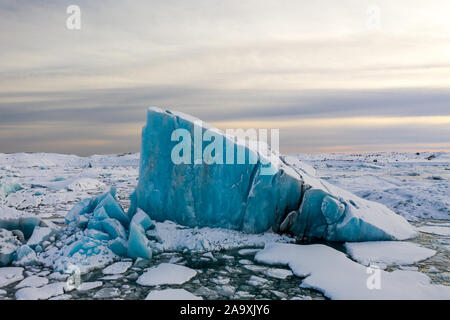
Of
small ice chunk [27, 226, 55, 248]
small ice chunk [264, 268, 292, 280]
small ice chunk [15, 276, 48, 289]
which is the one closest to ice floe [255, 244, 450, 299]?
small ice chunk [264, 268, 292, 280]

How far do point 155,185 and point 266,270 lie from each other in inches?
119

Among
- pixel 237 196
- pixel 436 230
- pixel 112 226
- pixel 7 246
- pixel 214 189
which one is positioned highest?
pixel 214 189

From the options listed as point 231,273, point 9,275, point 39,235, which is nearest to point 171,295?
point 231,273

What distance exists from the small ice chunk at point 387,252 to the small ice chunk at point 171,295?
2876 millimetres

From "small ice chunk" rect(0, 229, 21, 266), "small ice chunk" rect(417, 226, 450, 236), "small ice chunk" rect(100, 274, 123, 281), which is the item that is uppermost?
"small ice chunk" rect(0, 229, 21, 266)

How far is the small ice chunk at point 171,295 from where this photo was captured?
3.85m

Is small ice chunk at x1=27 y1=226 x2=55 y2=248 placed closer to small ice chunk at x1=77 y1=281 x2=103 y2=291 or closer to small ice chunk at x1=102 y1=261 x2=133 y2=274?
small ice chunk at x1=102 y1=261 x2=133 y2=274

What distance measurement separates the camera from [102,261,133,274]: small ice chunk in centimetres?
475

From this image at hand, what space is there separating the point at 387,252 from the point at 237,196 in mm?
2917

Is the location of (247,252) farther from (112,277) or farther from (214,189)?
(112,277)

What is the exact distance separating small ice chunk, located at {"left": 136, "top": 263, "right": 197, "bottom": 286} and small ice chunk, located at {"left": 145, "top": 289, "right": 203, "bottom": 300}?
263 mm

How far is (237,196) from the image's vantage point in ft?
21.2

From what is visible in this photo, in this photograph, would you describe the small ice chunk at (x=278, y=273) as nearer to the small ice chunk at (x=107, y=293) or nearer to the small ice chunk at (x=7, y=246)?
the small ice chunk at (x=107, y=293)

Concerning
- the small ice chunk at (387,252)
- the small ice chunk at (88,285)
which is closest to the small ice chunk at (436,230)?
the small ice chunk at (387,252)
